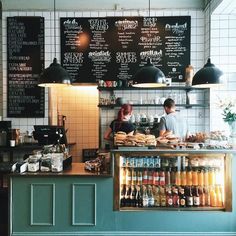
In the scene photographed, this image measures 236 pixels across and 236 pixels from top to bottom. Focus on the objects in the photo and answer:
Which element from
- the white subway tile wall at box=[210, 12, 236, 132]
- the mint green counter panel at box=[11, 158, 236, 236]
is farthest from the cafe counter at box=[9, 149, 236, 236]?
the white subway tile wall at box=[210, 12, 236, 132]

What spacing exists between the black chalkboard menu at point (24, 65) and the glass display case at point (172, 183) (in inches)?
112

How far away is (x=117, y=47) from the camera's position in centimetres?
572

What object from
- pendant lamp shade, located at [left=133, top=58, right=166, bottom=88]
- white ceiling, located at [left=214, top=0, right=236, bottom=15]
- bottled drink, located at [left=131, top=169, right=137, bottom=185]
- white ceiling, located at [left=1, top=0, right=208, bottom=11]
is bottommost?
bottled drink, located at [left=131, top=169, right=137, bottom=185]

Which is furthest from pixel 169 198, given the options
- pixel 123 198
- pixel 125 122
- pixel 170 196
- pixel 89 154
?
pixel 89 154

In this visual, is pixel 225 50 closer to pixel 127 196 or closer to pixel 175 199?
pixel 175 199

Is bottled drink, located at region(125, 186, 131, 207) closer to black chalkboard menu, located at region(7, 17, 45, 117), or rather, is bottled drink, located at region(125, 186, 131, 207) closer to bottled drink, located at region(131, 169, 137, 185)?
bottled drink, located at region(131, 169, 137, 185)

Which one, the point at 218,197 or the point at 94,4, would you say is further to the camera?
the point at 94,4

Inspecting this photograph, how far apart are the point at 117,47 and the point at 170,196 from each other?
3164 millimetres

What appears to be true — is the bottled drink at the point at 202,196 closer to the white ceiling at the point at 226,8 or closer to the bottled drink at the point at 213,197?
the bottled drink at the point at 213,197

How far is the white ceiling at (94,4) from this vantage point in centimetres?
569

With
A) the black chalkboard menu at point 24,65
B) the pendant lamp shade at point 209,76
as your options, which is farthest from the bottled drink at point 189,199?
the black chalkboard menu at point 24,65

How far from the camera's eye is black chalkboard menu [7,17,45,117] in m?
5.68

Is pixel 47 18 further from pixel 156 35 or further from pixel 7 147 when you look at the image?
pixel 7 147

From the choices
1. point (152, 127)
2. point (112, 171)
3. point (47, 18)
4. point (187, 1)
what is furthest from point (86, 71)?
point (112, 171)
